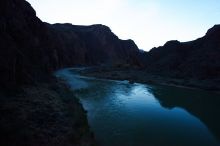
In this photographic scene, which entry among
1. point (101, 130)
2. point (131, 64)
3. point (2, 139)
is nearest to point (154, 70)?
point (131, 64)

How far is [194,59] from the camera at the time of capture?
8506 centimetres

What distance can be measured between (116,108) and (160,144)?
13524mm

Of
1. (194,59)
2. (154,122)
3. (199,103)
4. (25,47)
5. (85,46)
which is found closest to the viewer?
(154,122)

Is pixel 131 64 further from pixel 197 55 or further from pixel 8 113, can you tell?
pixel 8 113

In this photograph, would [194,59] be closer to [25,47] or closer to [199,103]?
[199,103]

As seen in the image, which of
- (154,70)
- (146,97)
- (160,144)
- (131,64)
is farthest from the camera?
(131,64)

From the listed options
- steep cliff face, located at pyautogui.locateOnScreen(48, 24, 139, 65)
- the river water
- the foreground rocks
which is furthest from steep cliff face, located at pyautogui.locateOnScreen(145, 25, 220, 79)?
the foreground rocks

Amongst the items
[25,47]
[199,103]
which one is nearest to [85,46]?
[25,47]

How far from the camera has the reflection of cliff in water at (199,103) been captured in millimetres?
33031

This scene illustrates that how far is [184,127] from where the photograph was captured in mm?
29047

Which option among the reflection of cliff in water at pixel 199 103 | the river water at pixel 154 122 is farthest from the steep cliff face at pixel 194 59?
the river water at pixel 154 122

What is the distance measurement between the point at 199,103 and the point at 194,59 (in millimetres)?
42736

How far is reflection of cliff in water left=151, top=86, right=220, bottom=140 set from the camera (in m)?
33.0

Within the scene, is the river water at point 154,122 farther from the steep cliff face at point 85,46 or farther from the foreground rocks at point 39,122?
the steep cliff face at point 85,46
